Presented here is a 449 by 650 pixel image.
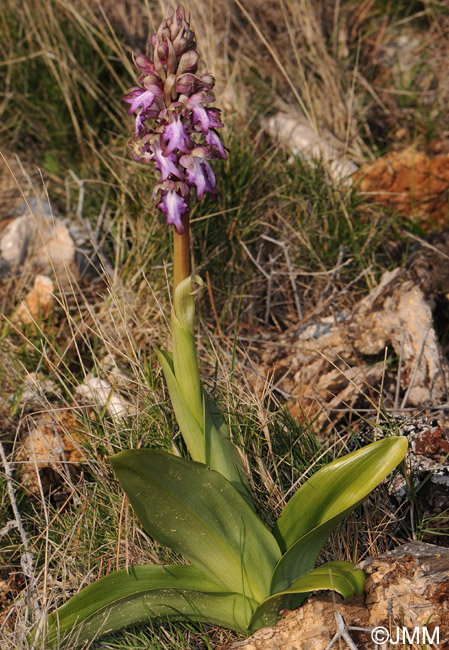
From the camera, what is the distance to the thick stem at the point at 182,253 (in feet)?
5.91

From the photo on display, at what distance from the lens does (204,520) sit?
6.14 feet

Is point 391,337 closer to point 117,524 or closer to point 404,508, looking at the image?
point 404,508

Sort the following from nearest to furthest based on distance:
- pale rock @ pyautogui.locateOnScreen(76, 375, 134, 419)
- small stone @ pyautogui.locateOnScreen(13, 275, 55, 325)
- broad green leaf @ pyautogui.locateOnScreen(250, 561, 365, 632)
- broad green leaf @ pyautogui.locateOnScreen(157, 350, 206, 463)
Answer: broad green leaf @ pyautogui.locateOnScreen(250, 561, 365, 632)
broad green leaf @ pyautogui.locateOnScreen(157, 350, 206, 463)
pale rock @ pyautogui.locateOnScreen(76, 375, 134, 419)
small stone @ pyautogui.locateOnScreen(13, 275, 55, 325)

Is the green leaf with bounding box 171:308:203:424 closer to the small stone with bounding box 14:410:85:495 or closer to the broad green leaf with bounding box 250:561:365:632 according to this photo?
the broad green leaf with bounding box 250:561:365:632

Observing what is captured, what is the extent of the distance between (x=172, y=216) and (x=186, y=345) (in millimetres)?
367

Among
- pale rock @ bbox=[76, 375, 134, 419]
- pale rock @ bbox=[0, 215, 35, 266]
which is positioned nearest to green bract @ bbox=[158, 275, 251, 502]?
pale rock @ bbox=[76, 375, 134, 419]

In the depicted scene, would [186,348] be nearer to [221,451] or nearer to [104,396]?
[221,451]

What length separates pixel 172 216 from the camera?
5.82 feet

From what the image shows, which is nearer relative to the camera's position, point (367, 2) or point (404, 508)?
point (404, 508)

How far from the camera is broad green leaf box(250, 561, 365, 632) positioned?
1799 millimetres

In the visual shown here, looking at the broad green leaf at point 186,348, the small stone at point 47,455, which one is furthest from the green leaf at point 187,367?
the small stone at point 47,455

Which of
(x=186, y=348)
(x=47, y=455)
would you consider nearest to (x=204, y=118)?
(x=186, y=348)

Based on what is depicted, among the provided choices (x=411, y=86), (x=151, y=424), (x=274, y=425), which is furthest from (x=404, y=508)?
(x=411, y=86)

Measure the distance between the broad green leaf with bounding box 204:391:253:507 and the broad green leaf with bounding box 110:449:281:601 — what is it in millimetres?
111
